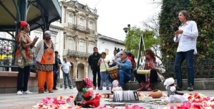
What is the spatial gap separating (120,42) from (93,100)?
1951 inches

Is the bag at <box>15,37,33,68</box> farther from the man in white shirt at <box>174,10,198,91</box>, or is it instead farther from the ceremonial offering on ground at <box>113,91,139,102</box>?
the man in white shirt at <box>174,10,198,91</box>

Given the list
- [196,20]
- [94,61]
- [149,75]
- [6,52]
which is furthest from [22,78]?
[196,20]

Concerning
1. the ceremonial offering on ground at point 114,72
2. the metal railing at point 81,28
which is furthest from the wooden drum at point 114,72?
the metal railing at point 81,28

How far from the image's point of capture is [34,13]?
439 inches

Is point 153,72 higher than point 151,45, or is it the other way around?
point 151,45

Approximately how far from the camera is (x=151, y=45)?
36844 mm

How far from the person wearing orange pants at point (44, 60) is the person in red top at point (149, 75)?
2395 millimetres

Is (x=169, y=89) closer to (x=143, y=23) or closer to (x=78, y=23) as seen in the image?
(x=143, y=23)

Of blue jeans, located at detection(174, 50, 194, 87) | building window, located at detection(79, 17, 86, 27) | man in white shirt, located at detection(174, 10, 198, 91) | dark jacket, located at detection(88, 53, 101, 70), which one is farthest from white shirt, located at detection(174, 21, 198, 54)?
building window, located at detection(79, 17, 86, 27)

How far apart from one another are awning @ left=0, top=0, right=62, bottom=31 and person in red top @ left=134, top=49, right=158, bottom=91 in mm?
3659

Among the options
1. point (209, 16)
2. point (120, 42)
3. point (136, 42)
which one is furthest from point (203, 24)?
point (120, 42)

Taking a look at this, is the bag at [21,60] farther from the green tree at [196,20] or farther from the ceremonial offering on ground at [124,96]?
the green tree at [196,20]

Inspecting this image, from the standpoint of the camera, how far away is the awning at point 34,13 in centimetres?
901

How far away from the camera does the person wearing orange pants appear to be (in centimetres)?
673
